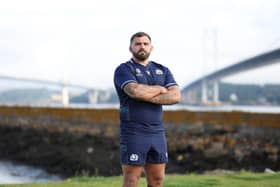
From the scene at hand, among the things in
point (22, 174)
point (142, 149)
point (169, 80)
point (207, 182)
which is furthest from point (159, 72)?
point (22, 174)

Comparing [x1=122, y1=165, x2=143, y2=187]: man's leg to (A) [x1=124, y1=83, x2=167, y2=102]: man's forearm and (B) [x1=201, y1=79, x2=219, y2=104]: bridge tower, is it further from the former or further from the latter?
(B) [x1=201, y1=79, x2=219, y2=104]: bridge tower

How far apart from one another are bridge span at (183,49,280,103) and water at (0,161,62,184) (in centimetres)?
2978

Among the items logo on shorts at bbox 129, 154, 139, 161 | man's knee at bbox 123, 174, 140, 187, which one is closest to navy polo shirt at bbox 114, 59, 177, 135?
logo on shorts at bbox 129, 154, 139, 161

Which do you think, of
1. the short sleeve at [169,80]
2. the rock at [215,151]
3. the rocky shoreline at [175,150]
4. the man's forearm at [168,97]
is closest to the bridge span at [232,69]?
the rocky shoreline at [175,150]

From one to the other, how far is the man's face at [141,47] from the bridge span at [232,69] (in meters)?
38.2

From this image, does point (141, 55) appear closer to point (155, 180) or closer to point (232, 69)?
point (155, 180)

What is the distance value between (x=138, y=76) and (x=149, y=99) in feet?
0.68

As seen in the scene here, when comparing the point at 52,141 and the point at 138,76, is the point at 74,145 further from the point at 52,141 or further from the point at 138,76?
the point at 138,76

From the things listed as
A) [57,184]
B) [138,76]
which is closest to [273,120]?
[57,184]

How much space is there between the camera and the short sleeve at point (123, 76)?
3.62m

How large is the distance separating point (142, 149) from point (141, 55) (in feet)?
2.17

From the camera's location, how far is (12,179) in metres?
11.8

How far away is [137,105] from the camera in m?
3.62

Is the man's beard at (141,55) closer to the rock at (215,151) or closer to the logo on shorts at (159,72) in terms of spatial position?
the logo on shorts at (159,72)
